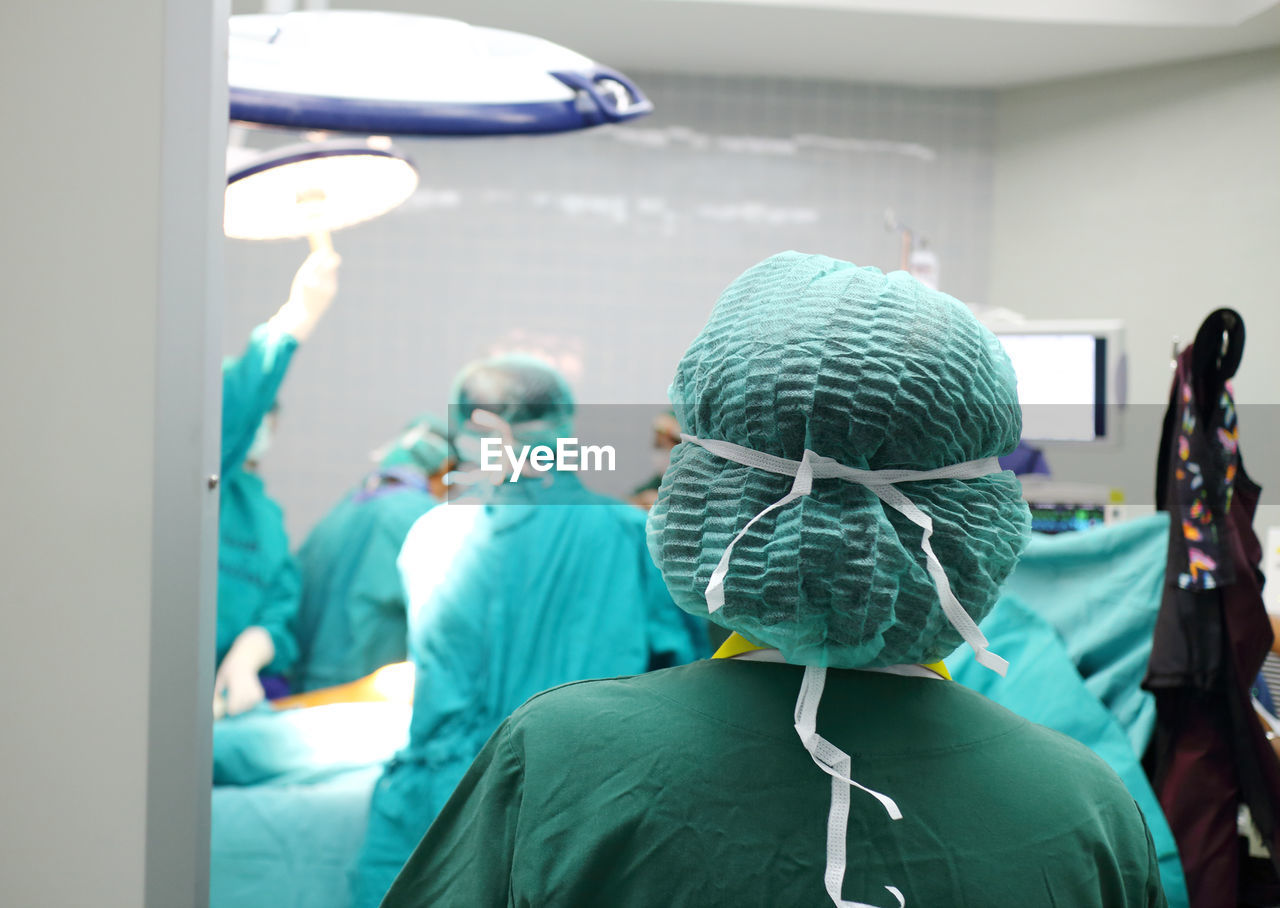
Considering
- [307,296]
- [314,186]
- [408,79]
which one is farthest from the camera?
[307,296]

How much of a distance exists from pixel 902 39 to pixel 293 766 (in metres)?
3.64

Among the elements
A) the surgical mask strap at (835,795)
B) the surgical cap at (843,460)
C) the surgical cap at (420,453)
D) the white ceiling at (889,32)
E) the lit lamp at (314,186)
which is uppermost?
the white ceiling at (889,32)

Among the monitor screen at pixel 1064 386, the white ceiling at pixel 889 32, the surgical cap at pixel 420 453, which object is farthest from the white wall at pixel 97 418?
the white ceiling at pixel 889 32

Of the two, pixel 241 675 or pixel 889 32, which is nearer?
pixel 241 675

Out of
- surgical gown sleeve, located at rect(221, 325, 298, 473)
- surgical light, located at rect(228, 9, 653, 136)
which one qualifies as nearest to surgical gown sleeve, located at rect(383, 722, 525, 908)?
surgical light, located at rect(228, 9, 653, 136)

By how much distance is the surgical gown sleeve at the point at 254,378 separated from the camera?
2455 mm

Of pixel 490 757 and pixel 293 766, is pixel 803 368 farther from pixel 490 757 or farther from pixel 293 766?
pixel 293 766

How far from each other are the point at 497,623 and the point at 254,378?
0.81 meters

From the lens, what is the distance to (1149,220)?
14.9 feet

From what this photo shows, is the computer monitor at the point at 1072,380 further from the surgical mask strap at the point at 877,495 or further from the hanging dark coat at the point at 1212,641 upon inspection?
the surgical mask strap at the point at 877,495

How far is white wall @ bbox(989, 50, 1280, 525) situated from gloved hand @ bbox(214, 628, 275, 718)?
321 centimetres

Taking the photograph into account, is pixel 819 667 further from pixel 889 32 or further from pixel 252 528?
pixel 889 32

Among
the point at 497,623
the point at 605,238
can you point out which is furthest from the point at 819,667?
the point at 605,238

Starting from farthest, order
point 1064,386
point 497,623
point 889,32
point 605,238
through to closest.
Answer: point 605,238 → point 889,32 → point 1064,386 → point 497,623
